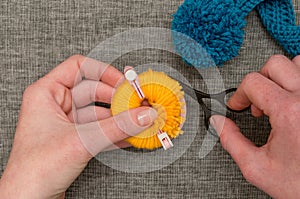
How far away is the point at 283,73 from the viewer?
57cm

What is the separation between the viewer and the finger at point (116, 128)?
1.86ft

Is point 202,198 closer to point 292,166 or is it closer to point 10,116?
point 292,166

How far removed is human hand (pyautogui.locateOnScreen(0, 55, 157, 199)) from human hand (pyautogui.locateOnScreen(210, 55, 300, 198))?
0.54 ft

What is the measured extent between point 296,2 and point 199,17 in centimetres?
23

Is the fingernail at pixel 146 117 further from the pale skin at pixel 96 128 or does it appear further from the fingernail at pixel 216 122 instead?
the fingernail at pixel 216 122

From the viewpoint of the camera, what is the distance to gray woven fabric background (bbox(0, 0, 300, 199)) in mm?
716

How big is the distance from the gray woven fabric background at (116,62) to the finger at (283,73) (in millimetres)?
133

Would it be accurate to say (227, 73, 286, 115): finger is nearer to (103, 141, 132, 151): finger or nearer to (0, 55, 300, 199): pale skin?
(0, 55, 300, 199): pale skin

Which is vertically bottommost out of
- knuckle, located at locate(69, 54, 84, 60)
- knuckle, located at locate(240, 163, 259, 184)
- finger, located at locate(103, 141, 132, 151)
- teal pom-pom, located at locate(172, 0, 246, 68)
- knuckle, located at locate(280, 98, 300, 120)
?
finger, located at locate(103, 141, 132, 151)

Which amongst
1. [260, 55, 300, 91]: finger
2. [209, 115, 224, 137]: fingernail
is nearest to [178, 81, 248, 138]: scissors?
[209, 115, 224, 137]: fingernail

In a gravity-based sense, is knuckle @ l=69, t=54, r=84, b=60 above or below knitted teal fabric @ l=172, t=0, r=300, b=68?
below

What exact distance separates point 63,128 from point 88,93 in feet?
0.35

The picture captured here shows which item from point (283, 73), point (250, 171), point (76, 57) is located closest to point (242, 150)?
point (250, 171)

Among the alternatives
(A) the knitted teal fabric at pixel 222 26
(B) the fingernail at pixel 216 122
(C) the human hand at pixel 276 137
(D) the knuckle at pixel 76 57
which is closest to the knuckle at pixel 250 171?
(C) the human hand at pixel 276 137
